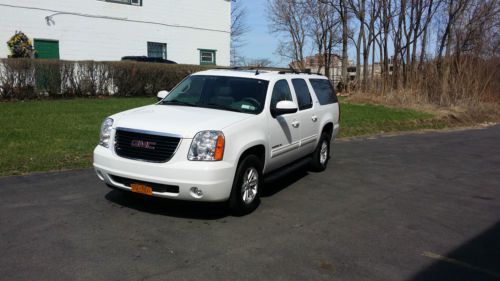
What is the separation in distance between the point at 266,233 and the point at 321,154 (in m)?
3.63

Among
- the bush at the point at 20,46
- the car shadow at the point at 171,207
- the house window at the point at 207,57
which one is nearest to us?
the car shadow at the point at 171,207

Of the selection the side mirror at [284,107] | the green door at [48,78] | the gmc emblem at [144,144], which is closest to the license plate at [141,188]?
the gmc emblem at [144,144]

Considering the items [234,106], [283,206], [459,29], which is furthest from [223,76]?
[459,29]

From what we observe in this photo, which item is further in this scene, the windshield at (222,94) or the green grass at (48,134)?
the green grass at (48,134)

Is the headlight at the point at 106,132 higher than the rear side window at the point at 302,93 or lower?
lower

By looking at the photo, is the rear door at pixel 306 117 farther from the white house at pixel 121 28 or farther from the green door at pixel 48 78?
the white house at pixel 121 28

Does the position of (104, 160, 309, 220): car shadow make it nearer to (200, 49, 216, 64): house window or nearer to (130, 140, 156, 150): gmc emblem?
(130, 140, 156, 150): gmc emblem

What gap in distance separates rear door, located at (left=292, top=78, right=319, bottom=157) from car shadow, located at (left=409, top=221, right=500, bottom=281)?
301cm

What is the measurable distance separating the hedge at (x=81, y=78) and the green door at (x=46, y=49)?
15.3ft

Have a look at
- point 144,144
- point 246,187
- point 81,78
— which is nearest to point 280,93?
point 246,187

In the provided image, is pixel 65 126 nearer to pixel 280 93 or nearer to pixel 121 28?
pixel 280 93

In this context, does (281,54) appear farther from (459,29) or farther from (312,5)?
(459,29)

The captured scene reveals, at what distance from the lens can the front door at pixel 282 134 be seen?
21.1ft

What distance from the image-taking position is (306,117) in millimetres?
7562
